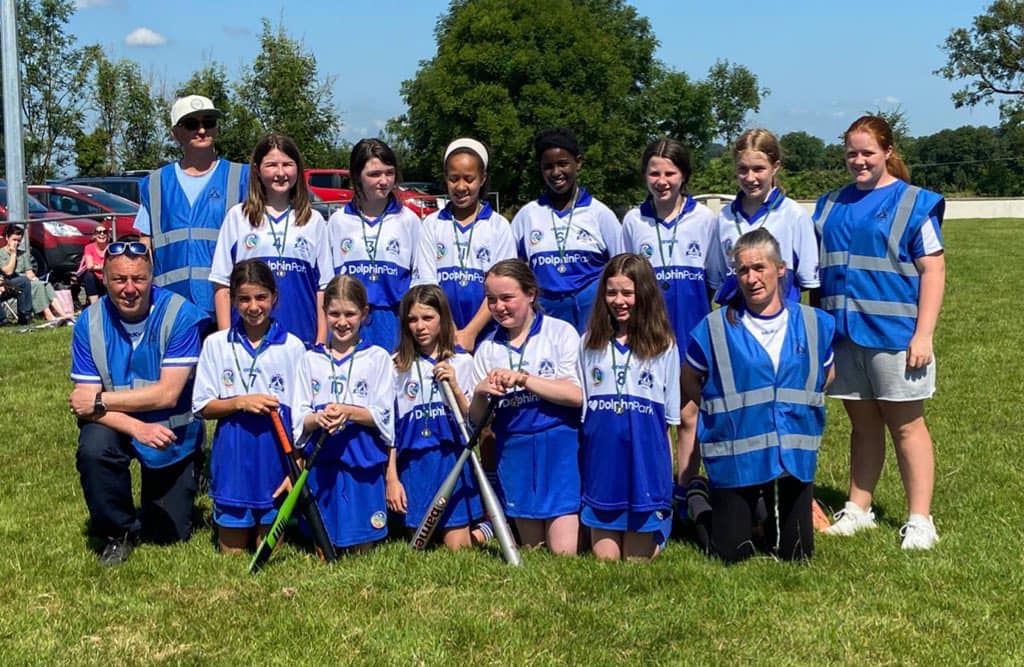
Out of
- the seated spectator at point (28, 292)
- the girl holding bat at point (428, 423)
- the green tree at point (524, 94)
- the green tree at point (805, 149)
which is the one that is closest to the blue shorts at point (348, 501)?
the girl holding bat at point (428, 423)

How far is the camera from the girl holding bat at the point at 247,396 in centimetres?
513

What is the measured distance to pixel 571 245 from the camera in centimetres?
566

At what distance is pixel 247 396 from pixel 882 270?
10.4 feet

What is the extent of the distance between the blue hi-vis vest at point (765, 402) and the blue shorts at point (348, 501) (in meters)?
1.69

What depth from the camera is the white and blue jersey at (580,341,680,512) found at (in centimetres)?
495

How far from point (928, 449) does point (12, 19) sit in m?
16.0

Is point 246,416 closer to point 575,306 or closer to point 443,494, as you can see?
point 443,494

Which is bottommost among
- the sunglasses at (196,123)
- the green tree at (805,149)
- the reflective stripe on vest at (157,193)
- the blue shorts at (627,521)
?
the blue shorts at (627,521)

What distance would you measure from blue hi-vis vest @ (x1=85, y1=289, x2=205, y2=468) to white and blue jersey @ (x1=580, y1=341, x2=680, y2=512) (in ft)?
6.98

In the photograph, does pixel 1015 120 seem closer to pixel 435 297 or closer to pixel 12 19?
pixel 12 19

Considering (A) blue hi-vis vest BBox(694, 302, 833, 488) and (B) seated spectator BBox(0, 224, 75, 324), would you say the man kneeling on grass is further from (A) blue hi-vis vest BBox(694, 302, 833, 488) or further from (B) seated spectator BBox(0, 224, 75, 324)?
(B) seated spectator BBox(0, 224, 75, 324)

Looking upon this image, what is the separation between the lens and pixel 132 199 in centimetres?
2384

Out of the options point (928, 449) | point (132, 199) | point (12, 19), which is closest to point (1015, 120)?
point (132, 199)

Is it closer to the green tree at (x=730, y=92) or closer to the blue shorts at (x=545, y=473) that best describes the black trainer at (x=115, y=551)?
the blue shorts at (x=545, y=473)
